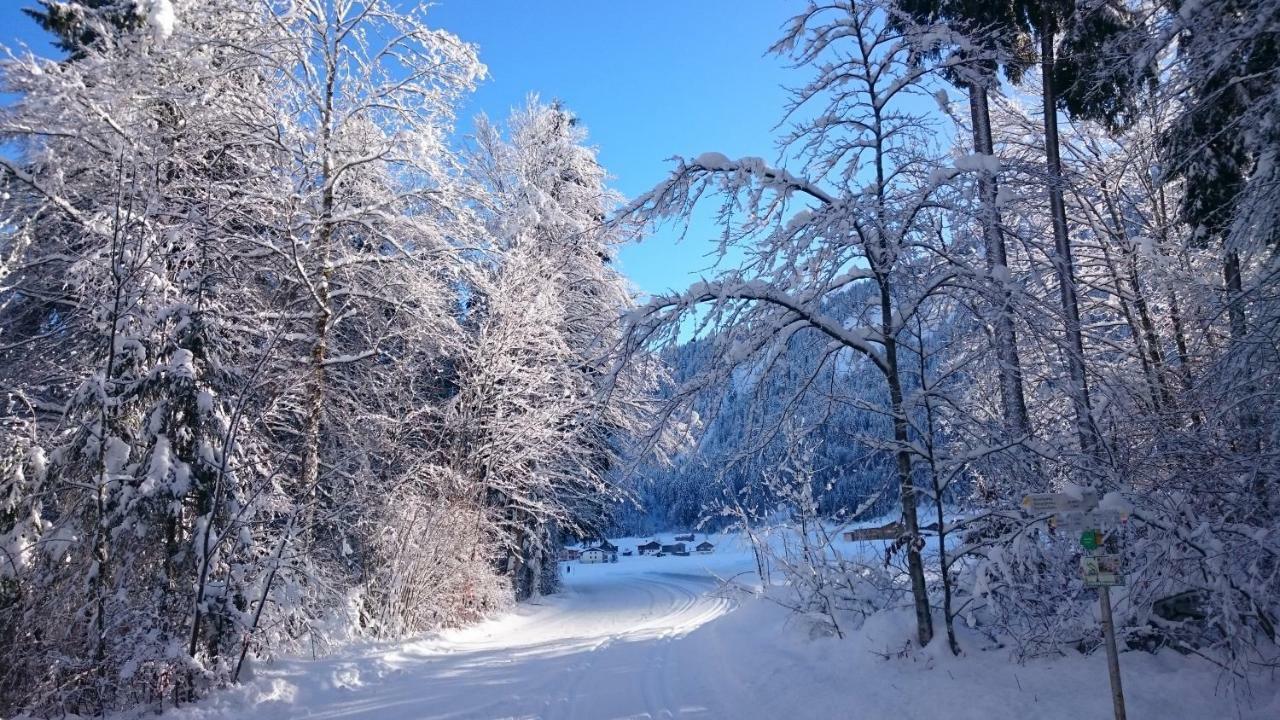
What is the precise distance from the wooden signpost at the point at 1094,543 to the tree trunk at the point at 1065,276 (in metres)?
1.65

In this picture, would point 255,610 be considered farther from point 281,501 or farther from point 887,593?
point 887,593

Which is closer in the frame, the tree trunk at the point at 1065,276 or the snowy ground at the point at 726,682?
the snowy ground at the point at 726,682

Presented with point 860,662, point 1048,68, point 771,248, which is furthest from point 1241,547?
point 1048,68

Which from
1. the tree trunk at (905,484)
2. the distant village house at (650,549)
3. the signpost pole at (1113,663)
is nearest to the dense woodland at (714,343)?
the tree trunk at (905,484)

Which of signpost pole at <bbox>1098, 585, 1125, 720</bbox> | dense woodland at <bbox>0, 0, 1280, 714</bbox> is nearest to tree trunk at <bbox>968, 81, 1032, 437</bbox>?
dense woodland at <bbox>0, 0, 1280, 714</bbox>

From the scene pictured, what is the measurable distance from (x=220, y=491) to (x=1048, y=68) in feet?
39.1

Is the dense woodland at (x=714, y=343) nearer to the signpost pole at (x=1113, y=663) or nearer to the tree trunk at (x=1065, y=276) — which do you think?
the tree trunk at (x=1065, y=276)

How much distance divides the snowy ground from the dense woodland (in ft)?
1.29

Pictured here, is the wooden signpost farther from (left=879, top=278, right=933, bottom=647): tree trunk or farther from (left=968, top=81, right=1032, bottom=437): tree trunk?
(left=879, top=278, right=933, bottom=647): tree trunk

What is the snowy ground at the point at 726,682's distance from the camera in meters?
5.55

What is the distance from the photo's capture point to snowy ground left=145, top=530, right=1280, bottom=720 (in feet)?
18.2

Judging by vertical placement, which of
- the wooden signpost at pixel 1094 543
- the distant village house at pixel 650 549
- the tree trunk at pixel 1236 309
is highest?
the tree trunk at pixel 1236 309

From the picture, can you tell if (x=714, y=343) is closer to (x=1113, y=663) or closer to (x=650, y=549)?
(x=1113, y=663)

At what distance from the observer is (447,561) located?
12297 mm
